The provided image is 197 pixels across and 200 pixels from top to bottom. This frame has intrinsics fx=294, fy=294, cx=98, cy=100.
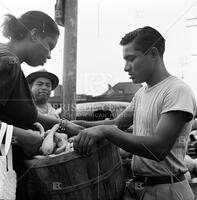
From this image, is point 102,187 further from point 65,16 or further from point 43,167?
point 65,16

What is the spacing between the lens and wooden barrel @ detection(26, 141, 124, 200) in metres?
1.01

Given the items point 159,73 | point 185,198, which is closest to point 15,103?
point 159,73

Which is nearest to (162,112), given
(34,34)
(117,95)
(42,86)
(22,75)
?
(22,75)

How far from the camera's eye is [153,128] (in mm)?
1236

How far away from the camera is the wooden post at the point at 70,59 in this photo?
2.06m

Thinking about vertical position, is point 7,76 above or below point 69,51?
below

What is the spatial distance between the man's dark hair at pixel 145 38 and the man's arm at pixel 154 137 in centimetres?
36

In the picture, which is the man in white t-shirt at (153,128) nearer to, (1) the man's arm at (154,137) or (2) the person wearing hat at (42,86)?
(1) the man's arm at (154,137)

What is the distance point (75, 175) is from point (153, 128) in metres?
0.40

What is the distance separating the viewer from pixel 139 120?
131 cm

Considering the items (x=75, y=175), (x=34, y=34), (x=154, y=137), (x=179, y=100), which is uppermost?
(x=34, y=34)

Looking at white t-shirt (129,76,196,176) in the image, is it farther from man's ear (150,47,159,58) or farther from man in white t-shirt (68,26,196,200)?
man's ear (150,47,159,58)

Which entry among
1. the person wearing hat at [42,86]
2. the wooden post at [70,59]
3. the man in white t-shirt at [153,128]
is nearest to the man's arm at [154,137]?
the man in white t-shirt at [153,128]

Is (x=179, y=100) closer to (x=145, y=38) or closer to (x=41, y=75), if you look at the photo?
(x=145, y=38)
